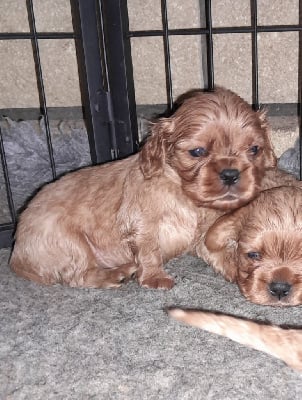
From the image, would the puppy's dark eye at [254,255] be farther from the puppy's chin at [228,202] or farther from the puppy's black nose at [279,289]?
the puppy's chin at [228,202]

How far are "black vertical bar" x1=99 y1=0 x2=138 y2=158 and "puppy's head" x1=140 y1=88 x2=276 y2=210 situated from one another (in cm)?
61

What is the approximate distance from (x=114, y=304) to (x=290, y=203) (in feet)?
3.48

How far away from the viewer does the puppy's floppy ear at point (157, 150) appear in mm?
3213

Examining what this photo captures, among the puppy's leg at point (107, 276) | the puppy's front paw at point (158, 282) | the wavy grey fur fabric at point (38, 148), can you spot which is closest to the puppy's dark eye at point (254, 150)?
the puppy's front paw at point (158, 282)

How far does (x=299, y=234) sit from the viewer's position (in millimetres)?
2715

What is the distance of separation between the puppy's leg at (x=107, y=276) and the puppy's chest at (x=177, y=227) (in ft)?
0.87

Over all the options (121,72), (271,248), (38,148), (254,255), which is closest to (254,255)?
(254,255)

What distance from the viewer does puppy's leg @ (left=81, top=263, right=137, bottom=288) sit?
3246 mm

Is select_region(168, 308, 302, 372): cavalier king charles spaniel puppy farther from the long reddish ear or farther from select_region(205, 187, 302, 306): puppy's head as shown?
the long reddish ear

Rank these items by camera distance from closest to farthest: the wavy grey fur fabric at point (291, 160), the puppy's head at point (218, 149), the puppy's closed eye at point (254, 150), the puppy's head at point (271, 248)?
the puppy's head at point (271, 248) < the puppy's head at point (218, 149) < the puppy's closed eye at point (254, 150) < the wavy grey fur fabric at point (291, 160)

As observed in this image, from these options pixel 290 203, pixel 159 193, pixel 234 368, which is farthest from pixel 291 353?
pixel 159 193

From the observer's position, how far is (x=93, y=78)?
359 cm

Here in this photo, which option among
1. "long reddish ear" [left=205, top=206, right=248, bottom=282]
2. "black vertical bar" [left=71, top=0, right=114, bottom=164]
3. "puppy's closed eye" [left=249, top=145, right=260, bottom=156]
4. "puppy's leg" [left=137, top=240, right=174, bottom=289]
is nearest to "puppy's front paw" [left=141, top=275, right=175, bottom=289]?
"puppy's leg" [left=137, top=240, right=174, bottom=289]

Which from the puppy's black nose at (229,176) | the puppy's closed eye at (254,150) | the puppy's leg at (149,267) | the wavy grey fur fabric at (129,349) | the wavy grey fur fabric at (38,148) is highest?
the puppy's closed eye at (254,150)
